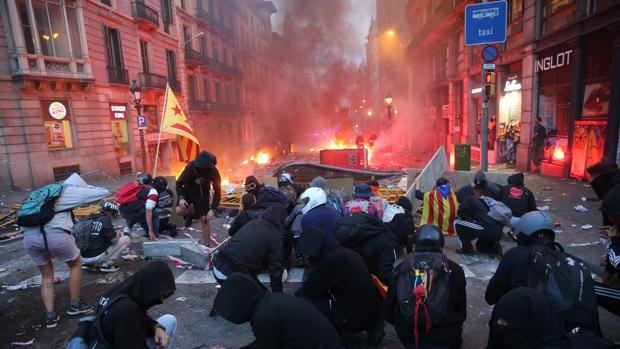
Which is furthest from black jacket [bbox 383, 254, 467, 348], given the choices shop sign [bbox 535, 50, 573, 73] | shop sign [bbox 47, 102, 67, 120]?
shop sign [bbox 47, 102, 67, 120]

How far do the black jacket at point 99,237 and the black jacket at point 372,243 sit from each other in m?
3.58

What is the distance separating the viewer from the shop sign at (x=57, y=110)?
1526 cm

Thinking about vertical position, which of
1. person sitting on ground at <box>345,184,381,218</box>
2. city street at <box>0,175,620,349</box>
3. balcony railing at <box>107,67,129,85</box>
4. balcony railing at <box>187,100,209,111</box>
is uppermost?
balcony railing at <box>107,67,129,85</box>

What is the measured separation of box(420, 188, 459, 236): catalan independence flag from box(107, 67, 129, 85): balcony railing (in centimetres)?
1753

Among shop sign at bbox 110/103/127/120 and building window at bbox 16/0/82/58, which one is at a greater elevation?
building window at bbox 16/0/82/58

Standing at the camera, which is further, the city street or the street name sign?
the street name sign

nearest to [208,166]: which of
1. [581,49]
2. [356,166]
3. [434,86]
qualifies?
[356,166]

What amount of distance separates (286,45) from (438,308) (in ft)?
159

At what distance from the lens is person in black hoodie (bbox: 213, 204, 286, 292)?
135 inches

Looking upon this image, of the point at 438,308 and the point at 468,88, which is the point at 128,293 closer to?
the point at 438,308

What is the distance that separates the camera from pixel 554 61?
11344mm

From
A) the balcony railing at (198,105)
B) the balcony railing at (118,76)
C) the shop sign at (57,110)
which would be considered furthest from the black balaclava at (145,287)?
the balcony railing at (198,105)

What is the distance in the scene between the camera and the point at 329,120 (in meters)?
51.8

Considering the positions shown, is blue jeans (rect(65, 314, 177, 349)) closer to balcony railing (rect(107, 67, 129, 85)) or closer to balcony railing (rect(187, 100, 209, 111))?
balcony railing (rect(107, 67, 129, 85))
